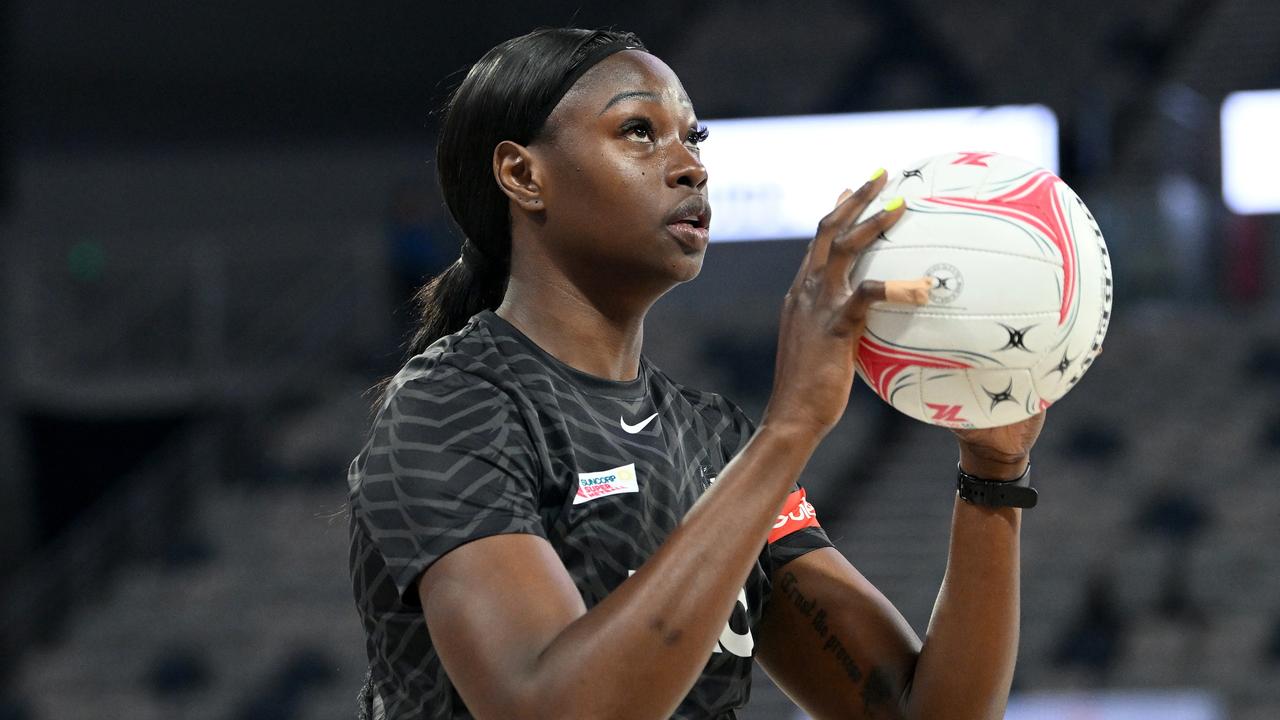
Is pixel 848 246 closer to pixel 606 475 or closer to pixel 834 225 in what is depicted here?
pixel 834 225

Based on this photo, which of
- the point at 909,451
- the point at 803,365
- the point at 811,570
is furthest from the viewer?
the point at 909,451

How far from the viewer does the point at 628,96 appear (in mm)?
2080

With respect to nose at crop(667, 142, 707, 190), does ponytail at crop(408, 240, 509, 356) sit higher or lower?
lower

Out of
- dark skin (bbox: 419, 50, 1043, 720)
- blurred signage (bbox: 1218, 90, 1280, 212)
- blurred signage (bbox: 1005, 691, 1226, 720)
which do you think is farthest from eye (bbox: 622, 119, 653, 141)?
blurred signage (bbox: 1218, 90, 1280, 212)

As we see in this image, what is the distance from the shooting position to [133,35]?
13.5 metres

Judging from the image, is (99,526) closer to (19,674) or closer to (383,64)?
(19,674)

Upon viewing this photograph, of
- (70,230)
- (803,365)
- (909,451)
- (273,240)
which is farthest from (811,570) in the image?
(70,230)

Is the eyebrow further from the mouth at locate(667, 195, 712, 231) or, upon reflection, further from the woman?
the mouth at locate(667, 195, 712, 231)

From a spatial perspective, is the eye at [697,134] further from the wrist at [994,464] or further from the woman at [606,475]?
the wrist at [994,464]

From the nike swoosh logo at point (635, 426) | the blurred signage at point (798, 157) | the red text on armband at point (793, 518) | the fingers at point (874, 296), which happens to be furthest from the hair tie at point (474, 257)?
the blurred signage at point (798, 157)

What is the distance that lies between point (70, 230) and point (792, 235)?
20.4ft

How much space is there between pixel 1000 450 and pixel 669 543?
1.99 ft

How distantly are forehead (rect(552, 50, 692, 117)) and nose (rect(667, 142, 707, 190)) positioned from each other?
0.08 m

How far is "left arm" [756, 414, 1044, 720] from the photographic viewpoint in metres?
2.17
